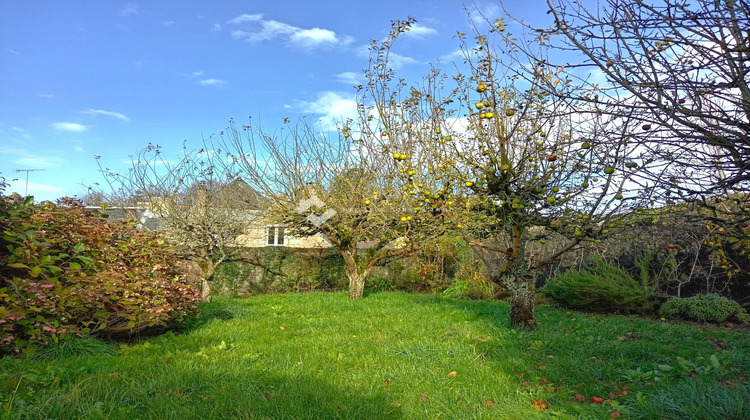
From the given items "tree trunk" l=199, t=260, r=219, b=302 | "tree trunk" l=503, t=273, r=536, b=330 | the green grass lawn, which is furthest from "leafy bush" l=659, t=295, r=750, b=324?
"tree trunk" l=199, t=260, r=219, b=302

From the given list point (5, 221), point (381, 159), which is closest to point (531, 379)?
point (5, 221)

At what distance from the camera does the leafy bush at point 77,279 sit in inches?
172

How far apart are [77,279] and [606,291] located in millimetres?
8788

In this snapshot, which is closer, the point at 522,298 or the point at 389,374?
the point at 389,374

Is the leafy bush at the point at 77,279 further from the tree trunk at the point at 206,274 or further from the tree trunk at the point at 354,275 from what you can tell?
the tree trunk at the point at 354,275

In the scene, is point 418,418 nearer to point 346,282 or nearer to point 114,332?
point 114,332

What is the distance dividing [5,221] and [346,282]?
1077 centimetres

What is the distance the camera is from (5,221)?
434 cm

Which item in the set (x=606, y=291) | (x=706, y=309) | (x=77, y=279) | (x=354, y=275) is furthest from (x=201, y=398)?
(x=706, y=309)

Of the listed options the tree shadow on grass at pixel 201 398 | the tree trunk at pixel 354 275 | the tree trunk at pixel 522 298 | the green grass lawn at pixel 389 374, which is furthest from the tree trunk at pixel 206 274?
→ the tree trunk at pixel 522 298

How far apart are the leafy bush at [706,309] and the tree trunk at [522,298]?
386 centimetres

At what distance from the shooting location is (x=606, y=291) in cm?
904

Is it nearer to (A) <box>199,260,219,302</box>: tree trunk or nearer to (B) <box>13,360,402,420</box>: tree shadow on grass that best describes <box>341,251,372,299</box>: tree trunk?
(A) <box>199,260,219,302</box>: tree trunk

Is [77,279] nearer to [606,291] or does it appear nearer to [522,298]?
[522,298]
